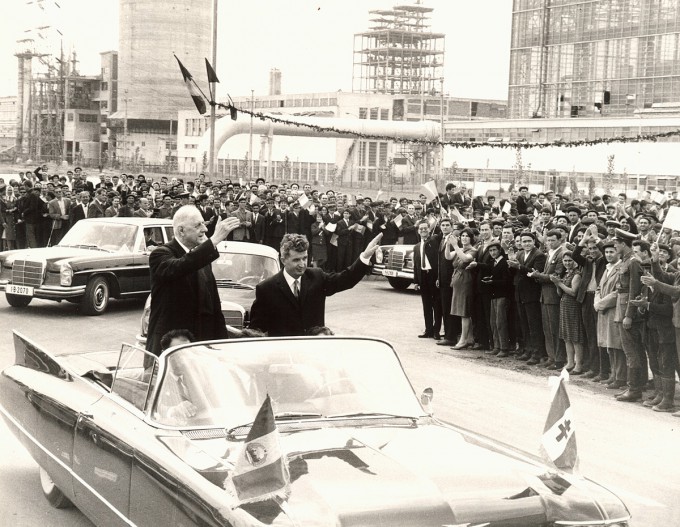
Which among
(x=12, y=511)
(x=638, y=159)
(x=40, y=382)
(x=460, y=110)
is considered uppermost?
(x=460, y=110)

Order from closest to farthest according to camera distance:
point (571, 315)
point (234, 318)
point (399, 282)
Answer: point (234, 318), point (571, 315), point (399, 282)

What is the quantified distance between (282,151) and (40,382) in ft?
259

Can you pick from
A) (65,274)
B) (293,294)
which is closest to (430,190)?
(65,274)

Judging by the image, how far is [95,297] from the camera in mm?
17453

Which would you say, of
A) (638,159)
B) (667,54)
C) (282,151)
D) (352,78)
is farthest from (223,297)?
(352,78)

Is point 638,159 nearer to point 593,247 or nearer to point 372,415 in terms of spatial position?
point 593,247

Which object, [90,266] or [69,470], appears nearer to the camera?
[69,470]

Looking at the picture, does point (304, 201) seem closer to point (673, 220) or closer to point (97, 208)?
point (97, 208)

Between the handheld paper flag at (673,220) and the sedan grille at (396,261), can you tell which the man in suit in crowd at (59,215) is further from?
the handheld paper flag at (673,220)

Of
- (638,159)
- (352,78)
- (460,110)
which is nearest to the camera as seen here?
(638,159)

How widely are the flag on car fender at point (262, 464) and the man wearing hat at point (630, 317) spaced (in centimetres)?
800

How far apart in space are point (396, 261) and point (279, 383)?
1731 centimetres

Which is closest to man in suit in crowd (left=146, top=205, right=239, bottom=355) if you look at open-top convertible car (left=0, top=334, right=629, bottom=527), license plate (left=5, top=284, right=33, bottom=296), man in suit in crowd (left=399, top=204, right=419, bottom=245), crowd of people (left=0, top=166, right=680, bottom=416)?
open-top convertible car (left=0, top=334, right=629, bottom=527)

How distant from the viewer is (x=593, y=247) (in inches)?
512
